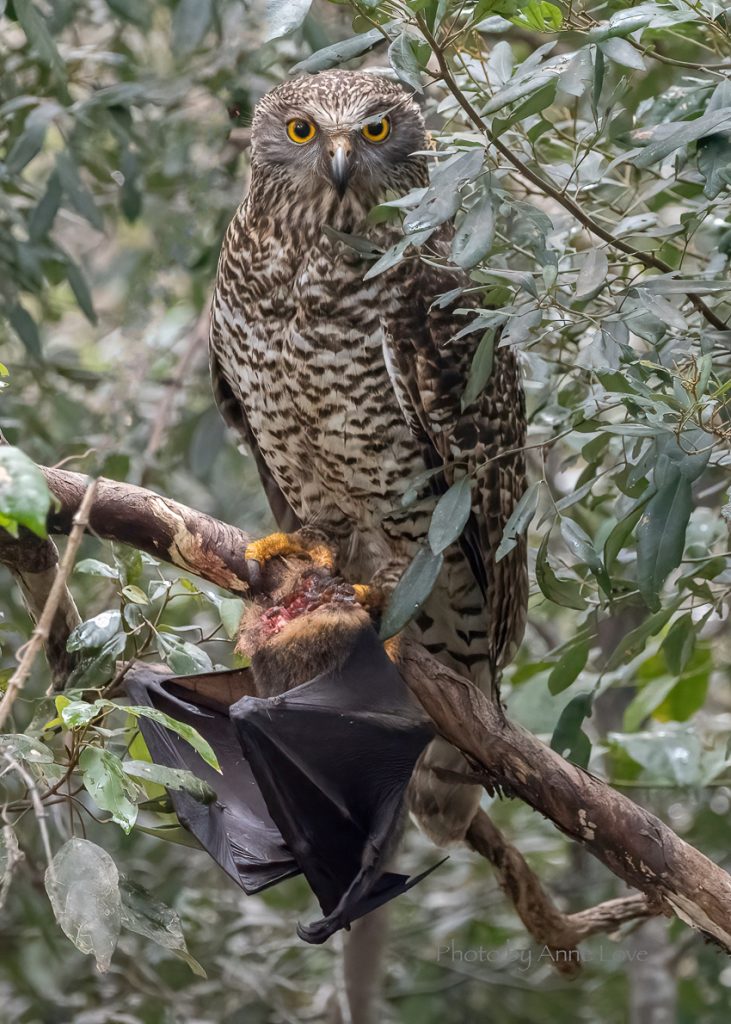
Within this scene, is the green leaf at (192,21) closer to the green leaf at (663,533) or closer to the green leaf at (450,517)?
the green leaf at (450,517)

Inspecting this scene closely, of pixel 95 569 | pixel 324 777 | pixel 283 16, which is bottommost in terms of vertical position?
pixel 324 777

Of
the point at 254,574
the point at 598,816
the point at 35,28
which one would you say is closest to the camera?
the point at 598,816

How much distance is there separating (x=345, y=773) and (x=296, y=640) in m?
0.30

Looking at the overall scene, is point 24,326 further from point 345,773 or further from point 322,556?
point 345,773

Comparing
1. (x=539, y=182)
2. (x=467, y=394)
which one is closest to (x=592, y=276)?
(x=539, y=182)

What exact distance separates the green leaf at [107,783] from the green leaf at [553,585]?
88 centimetres

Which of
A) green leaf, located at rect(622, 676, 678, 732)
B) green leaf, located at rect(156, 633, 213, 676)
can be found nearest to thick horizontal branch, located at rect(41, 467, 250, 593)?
green leaf, located at rect(156, 633, 213, 676)

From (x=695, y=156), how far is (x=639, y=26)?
1.54 ft

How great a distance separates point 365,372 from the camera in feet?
9.67

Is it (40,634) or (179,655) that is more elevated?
(40,634)

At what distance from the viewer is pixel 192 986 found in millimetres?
4031

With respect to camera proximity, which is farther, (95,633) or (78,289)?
(78,289)

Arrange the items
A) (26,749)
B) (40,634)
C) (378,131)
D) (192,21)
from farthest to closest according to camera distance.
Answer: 1. (192,21)
2. (378,131)
3. (26,749)
4. (40,634)

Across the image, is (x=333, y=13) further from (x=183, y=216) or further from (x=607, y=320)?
(x=607, y=320)
